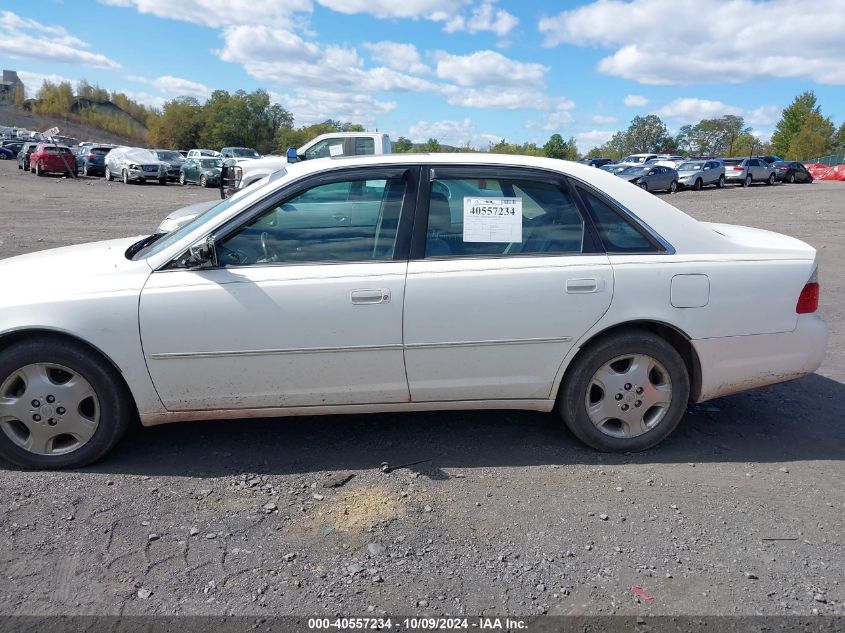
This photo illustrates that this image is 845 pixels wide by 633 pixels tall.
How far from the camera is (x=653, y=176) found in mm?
32750

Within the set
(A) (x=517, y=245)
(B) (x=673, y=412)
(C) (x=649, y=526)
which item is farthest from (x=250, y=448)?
(B) (x=673, y=412)

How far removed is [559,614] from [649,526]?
0.82 meters

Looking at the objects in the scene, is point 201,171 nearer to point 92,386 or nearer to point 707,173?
point 707,173

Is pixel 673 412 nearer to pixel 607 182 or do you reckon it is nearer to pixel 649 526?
pixel 649 526

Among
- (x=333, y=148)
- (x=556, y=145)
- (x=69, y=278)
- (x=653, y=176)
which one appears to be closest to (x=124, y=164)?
(x=333, y=148)

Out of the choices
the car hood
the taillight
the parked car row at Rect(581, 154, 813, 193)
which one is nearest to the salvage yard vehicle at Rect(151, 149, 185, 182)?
the parked car row at Rect(581, 154, 813, 193)

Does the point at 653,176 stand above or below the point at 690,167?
below

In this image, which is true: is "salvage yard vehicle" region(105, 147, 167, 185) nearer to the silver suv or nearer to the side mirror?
A: the silver suv

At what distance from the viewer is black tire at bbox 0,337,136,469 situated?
3.46 m

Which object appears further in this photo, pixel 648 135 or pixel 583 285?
pixel 648 135

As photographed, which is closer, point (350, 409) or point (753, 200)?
point (350, 409)

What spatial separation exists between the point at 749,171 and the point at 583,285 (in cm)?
3875

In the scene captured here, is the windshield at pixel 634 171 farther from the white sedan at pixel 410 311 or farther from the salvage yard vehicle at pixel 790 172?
the white sedan at pixel 410 311

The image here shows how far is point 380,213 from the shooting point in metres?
3.77
